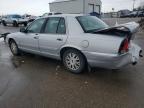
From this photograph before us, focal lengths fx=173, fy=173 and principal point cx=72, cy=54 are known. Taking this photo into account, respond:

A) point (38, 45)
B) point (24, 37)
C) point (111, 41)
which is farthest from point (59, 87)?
point (24, 37)

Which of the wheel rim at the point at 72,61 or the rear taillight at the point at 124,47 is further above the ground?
the rear taillight at the point at 124,47

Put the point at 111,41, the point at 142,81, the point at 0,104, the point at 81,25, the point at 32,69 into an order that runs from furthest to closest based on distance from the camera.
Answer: the point at 32,69 → the point at 81,25 → the point at 142,81 → the point at 111,41 → the point at 0,104

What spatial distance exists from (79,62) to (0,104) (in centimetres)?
217

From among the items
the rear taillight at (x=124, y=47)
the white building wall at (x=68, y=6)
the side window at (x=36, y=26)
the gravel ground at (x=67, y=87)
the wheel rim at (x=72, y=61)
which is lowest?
the gravel ground at (x=67, y=87)

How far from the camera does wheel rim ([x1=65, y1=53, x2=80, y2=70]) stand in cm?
470

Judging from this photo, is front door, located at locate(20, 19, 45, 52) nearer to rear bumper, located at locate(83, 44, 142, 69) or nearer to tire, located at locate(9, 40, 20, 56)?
tire, located at locate(9, 40, 20, 56)

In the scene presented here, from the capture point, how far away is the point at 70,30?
468cm

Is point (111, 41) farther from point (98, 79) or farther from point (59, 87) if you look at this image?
point (59, 87)

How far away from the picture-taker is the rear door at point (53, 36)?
16.0 feet

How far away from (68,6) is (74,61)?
33.2 m

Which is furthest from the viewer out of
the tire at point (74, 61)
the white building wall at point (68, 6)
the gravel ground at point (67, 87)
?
the white building wall at point (68, 6)

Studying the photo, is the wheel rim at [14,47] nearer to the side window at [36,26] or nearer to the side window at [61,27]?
the side window at [36,26]

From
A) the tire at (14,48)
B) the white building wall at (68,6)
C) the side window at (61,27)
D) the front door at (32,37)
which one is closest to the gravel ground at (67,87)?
the front door at (32,37)

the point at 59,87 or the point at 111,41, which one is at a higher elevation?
the point at 111,41
